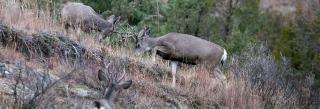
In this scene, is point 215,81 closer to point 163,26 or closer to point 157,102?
point 157,102

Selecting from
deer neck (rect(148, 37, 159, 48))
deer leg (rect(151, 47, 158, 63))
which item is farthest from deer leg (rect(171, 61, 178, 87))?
deer neck (rect(148, 37, 159, 48))

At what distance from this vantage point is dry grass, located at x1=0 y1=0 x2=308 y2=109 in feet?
27.2

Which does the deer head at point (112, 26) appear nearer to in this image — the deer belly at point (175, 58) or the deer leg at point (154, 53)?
the deer leg at point (154, 53)

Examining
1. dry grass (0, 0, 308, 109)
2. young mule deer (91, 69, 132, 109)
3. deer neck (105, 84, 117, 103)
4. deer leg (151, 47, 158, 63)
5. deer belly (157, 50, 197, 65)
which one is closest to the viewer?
young mule deer (91, 69, 132, 109)

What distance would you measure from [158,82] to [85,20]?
3.08 meters

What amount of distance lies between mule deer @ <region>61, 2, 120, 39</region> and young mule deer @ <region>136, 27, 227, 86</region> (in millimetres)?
1581

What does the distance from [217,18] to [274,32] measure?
8.24 metres

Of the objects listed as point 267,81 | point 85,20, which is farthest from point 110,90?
point 85,20

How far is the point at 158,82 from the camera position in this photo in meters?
9.91

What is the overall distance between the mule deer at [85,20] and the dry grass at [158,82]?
79cm

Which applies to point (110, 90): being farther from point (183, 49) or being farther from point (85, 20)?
point (85, 20)

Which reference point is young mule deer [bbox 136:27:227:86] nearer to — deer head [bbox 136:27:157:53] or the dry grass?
deer head [bbox 136:27:157:53]

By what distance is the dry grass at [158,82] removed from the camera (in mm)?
8289

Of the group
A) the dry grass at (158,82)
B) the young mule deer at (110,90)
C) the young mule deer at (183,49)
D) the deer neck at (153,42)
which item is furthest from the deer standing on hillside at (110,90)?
the deer neck at (153,42)
